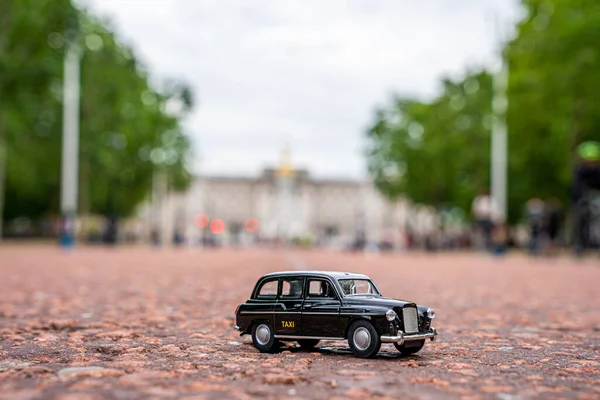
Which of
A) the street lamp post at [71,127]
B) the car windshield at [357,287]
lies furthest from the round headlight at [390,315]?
the street lamp post at [71,127]

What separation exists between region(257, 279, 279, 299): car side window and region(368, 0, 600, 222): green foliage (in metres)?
30.4

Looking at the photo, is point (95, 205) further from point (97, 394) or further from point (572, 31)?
point (97, 394)

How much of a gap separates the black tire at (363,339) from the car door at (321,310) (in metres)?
0.10

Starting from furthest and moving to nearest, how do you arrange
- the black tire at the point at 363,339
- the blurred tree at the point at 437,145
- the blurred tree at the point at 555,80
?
1. the blurred tree at the point at 437,145
2. the blurred tree at the point at 555,80
3. the black tire at the point at 363,339

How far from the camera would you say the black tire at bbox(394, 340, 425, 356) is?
20.9ft

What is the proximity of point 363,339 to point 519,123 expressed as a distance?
35.5 meters

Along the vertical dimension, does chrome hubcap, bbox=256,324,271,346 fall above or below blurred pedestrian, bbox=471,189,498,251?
below

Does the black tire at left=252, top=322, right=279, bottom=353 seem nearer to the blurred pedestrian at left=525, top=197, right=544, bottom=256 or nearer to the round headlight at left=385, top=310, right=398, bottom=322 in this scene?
the round headlight at left=385, top=310, right=398, bottom=322

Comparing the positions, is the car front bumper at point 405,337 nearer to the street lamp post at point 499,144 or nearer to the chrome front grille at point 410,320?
the chrome front grille at point 410,320

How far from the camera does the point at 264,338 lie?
21.9ft

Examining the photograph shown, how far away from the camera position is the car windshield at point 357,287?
6539 millimetres

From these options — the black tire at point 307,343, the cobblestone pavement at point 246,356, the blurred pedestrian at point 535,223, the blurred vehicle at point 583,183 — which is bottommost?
the cobblestone pavement at point 246,356

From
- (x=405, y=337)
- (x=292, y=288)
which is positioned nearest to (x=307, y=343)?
(x=292, y=288)

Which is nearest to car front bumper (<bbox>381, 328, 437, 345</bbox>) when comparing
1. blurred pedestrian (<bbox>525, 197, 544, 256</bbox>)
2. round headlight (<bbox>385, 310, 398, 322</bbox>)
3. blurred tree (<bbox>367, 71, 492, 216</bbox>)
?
round headlight (<bbox>385, 310, 398, 322</bbox>)
